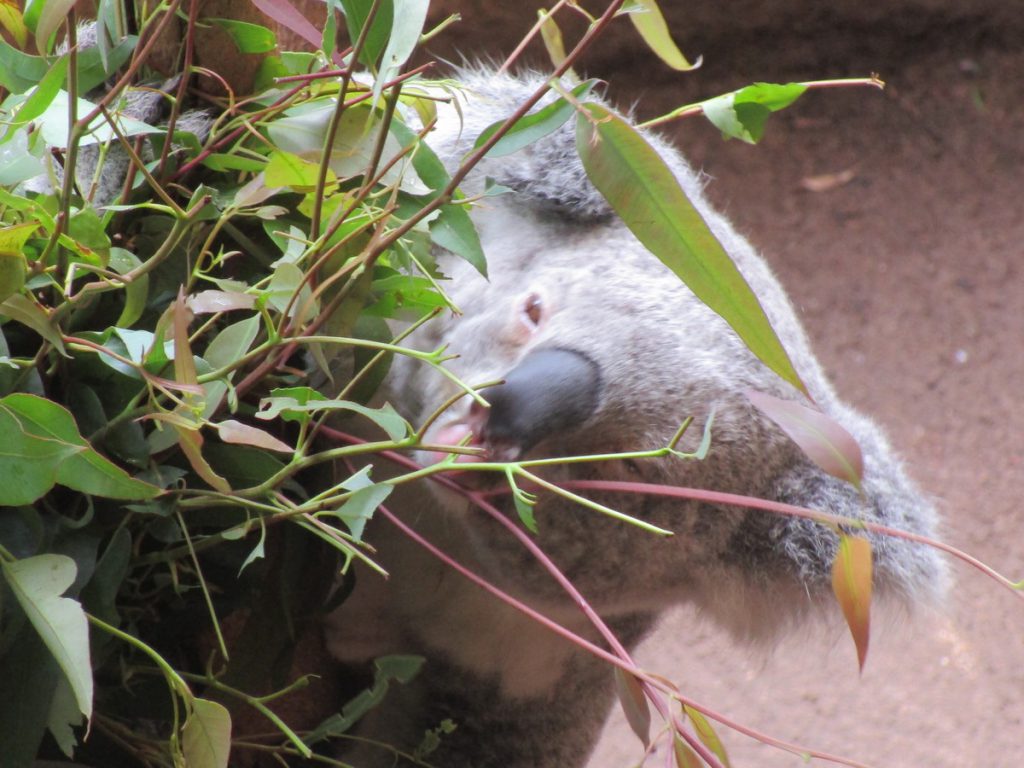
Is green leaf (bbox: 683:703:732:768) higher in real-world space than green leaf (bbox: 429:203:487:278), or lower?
lower

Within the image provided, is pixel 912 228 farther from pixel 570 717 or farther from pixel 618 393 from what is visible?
pixel 618 393

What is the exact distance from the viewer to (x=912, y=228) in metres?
2.81

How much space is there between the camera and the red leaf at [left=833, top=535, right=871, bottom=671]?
642 millimetres

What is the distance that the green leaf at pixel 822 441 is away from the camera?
640 millimetres

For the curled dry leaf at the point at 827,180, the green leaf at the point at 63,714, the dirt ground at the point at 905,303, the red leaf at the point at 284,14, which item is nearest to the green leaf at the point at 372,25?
the red leaf at the point at 284,14

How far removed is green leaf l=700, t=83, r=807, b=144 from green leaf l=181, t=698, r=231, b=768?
18.2 inches

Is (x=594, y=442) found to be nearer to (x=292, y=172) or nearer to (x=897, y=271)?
(x=292, y=172)

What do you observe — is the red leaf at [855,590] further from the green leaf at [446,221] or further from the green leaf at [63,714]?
the green leaf at [63,714]

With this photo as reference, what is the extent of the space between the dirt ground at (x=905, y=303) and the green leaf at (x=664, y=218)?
1762 millimetres

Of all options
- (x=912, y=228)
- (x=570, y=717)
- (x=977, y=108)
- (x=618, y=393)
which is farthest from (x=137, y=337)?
(x=977, y=108)

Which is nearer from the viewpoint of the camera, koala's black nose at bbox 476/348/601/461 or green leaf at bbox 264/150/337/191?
green leaf at bbox 264/150/337/191

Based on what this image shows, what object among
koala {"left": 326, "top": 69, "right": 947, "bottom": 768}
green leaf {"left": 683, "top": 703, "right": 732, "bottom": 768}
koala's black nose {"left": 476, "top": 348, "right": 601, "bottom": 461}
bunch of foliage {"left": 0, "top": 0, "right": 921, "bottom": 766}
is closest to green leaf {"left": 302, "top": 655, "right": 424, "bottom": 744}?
bunch of foliage {"left": 0, "top": 0, "right": 921, "bottom": 766}

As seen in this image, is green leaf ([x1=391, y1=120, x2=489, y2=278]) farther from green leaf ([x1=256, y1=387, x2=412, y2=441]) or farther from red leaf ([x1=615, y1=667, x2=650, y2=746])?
red leaf ([x1=615, y1=667, x2=650, y2=746])

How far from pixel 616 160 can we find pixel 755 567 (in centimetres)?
57
